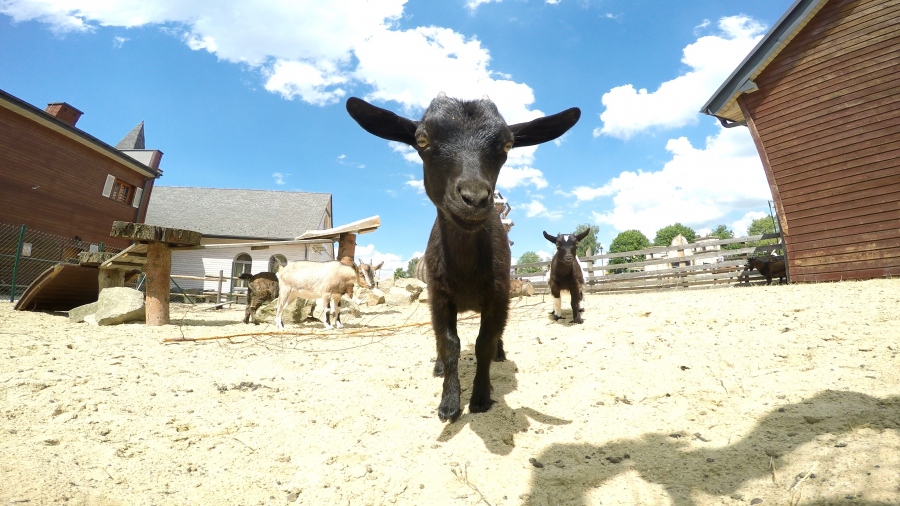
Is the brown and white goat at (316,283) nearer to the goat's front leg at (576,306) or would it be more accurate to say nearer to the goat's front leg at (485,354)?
the goat's front leg at (576,306)

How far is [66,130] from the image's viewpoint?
18.0 m

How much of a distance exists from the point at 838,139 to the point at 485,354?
36.5 ft

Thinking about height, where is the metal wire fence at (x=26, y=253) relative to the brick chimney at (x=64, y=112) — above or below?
below

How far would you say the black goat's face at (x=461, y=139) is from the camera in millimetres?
2650

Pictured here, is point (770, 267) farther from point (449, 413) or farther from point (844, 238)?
point (449, 413)

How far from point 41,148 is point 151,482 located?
22.5 metres

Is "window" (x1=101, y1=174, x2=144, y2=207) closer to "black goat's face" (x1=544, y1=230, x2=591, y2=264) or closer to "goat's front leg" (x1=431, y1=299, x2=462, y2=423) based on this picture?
"black goat's face" (x1=544, y1=230, x2=591, y2=264)

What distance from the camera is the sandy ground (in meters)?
2.29

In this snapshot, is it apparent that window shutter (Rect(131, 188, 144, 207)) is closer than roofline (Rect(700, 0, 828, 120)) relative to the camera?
No

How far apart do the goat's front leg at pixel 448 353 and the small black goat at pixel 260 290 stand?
7263mm

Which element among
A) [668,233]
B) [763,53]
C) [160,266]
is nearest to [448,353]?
[160,266]

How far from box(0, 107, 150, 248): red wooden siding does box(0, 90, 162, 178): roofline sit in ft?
0.75

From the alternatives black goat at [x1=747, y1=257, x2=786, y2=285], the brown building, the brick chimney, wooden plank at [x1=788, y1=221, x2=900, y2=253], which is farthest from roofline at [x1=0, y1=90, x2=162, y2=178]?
black goat at [x1=747, y1=257, x2=786, y2=285]

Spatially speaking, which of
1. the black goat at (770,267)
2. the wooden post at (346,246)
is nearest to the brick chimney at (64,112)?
the wooden post at (346,246)
